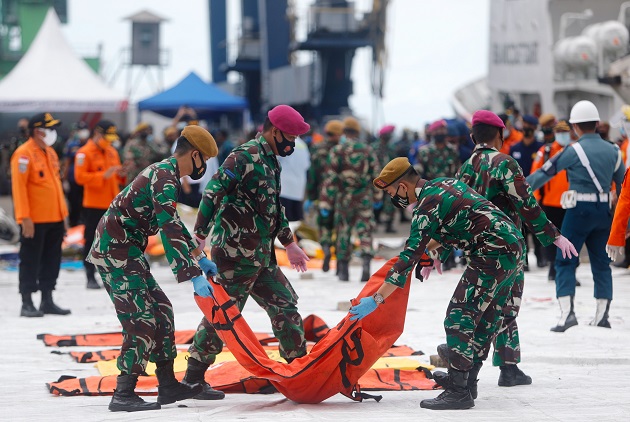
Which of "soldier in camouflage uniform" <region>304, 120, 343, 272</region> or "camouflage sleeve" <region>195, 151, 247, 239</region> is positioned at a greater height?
"camouflage sleeve" <region>195, 151, 247, 239</region>

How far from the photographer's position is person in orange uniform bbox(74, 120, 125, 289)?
43.4 ft

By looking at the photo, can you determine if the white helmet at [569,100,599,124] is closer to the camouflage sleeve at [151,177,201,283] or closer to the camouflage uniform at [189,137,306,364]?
the camouflage uniform at [189,137,306,364]

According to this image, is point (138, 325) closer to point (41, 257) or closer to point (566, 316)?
point (566, 316)

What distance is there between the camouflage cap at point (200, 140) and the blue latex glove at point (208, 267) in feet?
2.00

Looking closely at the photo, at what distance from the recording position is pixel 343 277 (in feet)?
47.6

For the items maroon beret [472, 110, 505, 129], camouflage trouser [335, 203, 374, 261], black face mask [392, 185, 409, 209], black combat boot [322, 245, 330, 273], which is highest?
Result: maroon beret [472, 110, 505, 129]

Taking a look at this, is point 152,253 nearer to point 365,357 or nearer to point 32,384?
point 32,384

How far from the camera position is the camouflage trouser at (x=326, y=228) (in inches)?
591

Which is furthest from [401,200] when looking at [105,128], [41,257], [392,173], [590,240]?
[105,128]

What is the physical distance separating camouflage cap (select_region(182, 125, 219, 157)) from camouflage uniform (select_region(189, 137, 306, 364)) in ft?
1.72

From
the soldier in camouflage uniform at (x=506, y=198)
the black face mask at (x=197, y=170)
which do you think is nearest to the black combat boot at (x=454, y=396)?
the soldier in camouflage uniform at (x=506, y=198)

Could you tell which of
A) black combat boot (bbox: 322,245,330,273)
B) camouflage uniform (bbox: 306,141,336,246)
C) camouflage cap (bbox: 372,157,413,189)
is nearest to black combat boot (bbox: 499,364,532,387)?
camouflage cap (bbox: 372,157,413,189)

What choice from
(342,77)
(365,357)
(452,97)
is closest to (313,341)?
(365,357)

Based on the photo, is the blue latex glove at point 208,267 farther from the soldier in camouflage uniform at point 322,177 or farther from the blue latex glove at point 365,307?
the soldier in camouflage uniform at point 322,177
